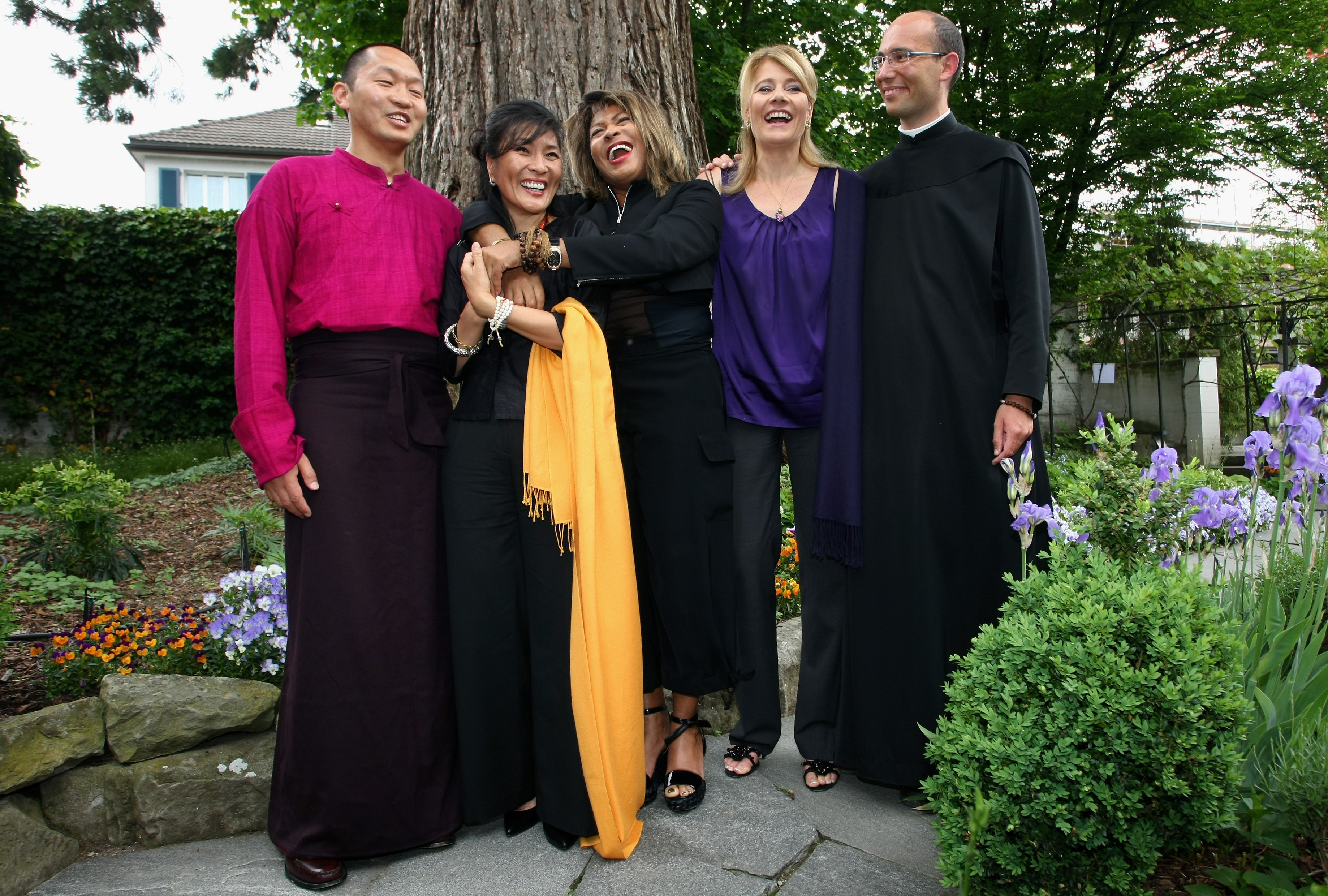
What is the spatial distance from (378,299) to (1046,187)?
11236 millimetres

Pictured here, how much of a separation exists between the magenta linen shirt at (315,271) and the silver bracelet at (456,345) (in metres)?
0.08

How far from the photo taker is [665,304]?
2641mm

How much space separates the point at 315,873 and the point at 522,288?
1.73m

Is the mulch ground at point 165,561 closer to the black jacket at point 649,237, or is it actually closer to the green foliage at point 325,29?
the black jacket at point 649,237

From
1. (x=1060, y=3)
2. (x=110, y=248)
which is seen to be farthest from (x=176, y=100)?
(x=1060, y=3)

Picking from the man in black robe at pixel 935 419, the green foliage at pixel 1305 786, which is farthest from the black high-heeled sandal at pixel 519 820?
the green foliage at pixel 1305 786

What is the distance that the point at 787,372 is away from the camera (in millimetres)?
2760

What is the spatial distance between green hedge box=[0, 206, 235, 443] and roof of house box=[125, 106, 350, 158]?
35.2 ft

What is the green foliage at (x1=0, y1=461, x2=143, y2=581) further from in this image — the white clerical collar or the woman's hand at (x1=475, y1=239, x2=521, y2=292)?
the white clerical collar

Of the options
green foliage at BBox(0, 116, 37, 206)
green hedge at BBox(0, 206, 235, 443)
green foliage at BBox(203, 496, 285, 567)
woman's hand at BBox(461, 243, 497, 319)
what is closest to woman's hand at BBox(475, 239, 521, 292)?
woman's hand at BBox(461, 243, 497, 319)

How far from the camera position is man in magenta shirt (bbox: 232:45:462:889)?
237 cm

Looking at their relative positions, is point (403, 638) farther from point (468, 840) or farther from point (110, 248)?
point (110, 248)

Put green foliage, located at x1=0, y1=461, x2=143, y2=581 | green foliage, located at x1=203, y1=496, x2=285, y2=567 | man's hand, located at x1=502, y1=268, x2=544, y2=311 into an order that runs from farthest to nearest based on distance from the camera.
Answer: green foliage, located at x1=203, y1=496, x2=285, y2=567
green foliage, located at x1=0, y1=461, x2=143, y2=581
man's hand, located at x1=502, y1=268, x2=544, y2=311

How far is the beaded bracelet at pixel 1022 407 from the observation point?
2545 mm
